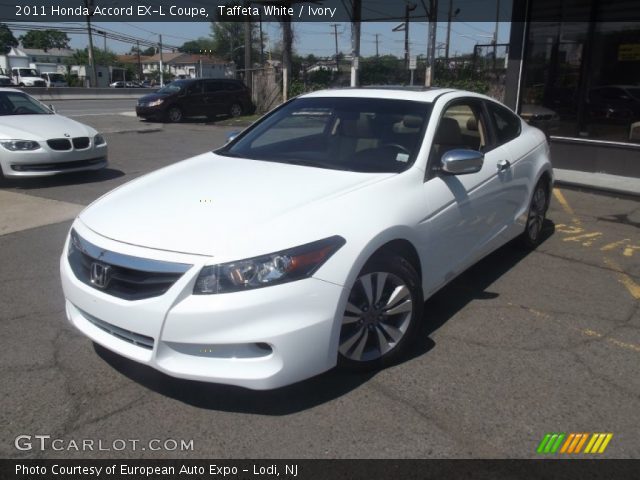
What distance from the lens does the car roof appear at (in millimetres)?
4148

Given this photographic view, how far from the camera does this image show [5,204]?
7250mm

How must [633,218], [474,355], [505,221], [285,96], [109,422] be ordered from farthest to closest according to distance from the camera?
[285,96] < [633,218] < [505,221] < [474,355] < [109,422]

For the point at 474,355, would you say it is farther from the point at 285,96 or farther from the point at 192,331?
the point at 285,96

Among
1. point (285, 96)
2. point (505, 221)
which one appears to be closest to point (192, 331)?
point (505, 221)

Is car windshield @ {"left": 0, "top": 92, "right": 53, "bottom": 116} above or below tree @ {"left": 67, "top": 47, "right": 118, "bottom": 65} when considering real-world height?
below

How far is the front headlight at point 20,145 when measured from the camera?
7.91 m

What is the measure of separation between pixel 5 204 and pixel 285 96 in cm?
1541

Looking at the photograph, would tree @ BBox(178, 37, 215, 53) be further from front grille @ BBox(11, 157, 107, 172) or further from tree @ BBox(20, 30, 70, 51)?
front grille @ BBox(11, 157, 107, 172)

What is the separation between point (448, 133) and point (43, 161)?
20.9 ft

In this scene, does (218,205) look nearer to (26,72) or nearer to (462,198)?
(462,198)

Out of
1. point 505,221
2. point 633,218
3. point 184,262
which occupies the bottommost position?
point 633,218

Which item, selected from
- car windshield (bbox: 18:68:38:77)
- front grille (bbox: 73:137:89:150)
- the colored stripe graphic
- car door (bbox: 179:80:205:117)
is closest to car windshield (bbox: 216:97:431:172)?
the colored stripe graphic

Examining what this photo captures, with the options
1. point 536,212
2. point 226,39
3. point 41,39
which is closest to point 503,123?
point 536,212

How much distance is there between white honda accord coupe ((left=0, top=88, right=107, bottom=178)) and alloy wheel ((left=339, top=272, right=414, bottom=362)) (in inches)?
265
